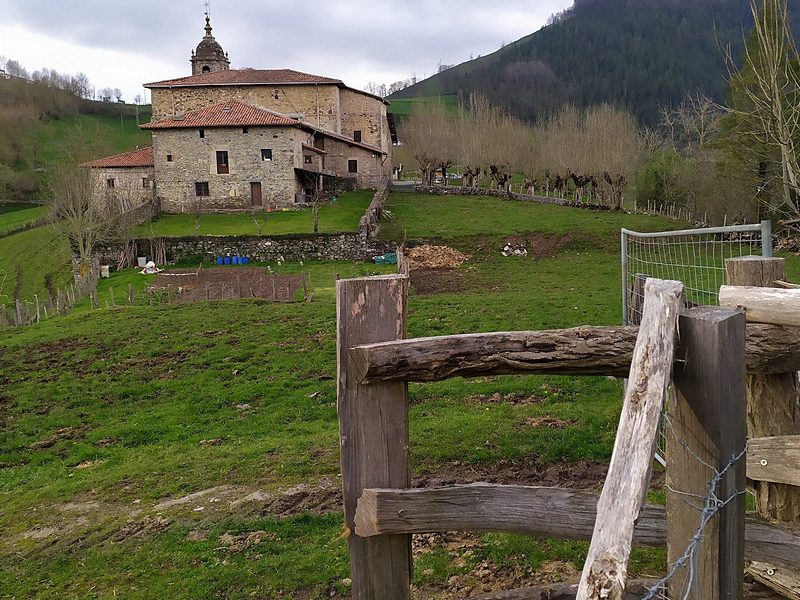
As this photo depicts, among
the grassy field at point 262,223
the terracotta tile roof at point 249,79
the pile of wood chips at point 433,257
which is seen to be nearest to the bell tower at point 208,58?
the terracotta tile roof at point 249,79

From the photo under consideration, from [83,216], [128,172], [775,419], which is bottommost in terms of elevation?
[775,419]

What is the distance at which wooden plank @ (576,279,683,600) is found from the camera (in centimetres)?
178

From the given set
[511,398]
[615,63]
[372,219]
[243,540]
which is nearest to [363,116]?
[372,219]

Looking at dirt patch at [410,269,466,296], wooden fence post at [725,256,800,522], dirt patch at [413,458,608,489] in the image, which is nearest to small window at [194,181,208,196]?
dirt patch at [410,269,466,296]

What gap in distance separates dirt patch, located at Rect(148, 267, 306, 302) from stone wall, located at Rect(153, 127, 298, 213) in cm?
1521

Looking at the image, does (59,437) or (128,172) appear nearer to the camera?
(59,437)

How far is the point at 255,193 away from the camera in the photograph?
4594 centimetres

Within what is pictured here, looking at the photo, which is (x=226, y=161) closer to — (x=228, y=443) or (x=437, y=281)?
(x=437, y=281)

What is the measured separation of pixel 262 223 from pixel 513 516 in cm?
3854

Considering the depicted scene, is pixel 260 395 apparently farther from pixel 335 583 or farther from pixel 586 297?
pixel 586 297

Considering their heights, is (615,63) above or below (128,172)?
above

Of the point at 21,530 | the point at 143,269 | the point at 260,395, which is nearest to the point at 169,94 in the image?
the point at 143,269

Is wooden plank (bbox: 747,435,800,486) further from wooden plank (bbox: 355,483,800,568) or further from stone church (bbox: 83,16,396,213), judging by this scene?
stone church (bbox: 83,16,396,213)

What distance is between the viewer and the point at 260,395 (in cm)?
1168
